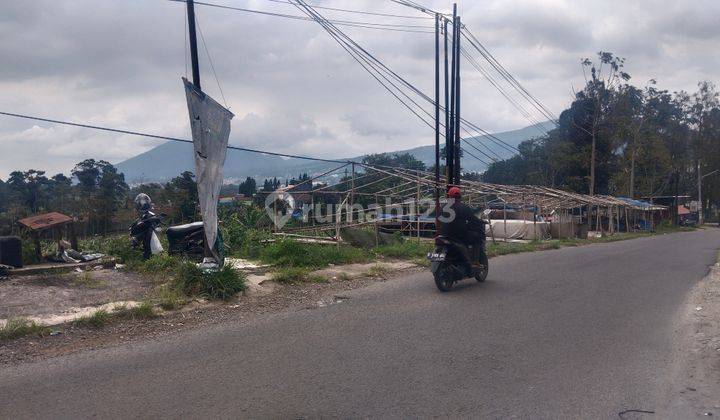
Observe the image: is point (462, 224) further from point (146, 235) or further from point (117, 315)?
point (146, 235)

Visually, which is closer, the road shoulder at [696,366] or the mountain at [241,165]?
the road shoulder at [696,366]

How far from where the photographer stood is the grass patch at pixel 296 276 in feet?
37.5

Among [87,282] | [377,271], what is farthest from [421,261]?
[87,282]

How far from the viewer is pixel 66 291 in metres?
9.76

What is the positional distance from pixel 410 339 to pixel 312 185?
51.2ft

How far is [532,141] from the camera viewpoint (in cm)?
6812

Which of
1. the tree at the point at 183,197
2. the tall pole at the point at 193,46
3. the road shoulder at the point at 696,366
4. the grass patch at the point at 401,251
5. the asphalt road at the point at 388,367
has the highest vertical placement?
the tall pole at the point at 193,46

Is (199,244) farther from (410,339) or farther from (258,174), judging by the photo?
(258,174)

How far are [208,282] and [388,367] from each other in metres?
4.57

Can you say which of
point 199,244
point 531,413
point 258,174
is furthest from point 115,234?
point 258,174

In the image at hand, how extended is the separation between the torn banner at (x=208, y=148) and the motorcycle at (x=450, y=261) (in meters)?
3.87

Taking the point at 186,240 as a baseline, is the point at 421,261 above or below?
below

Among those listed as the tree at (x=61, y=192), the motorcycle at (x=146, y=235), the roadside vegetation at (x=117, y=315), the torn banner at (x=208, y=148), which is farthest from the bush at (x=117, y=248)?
the roadside vegetation at (x=117, y=315)

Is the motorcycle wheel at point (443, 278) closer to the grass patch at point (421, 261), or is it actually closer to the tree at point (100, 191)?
the grass patch at point (421, 261)
